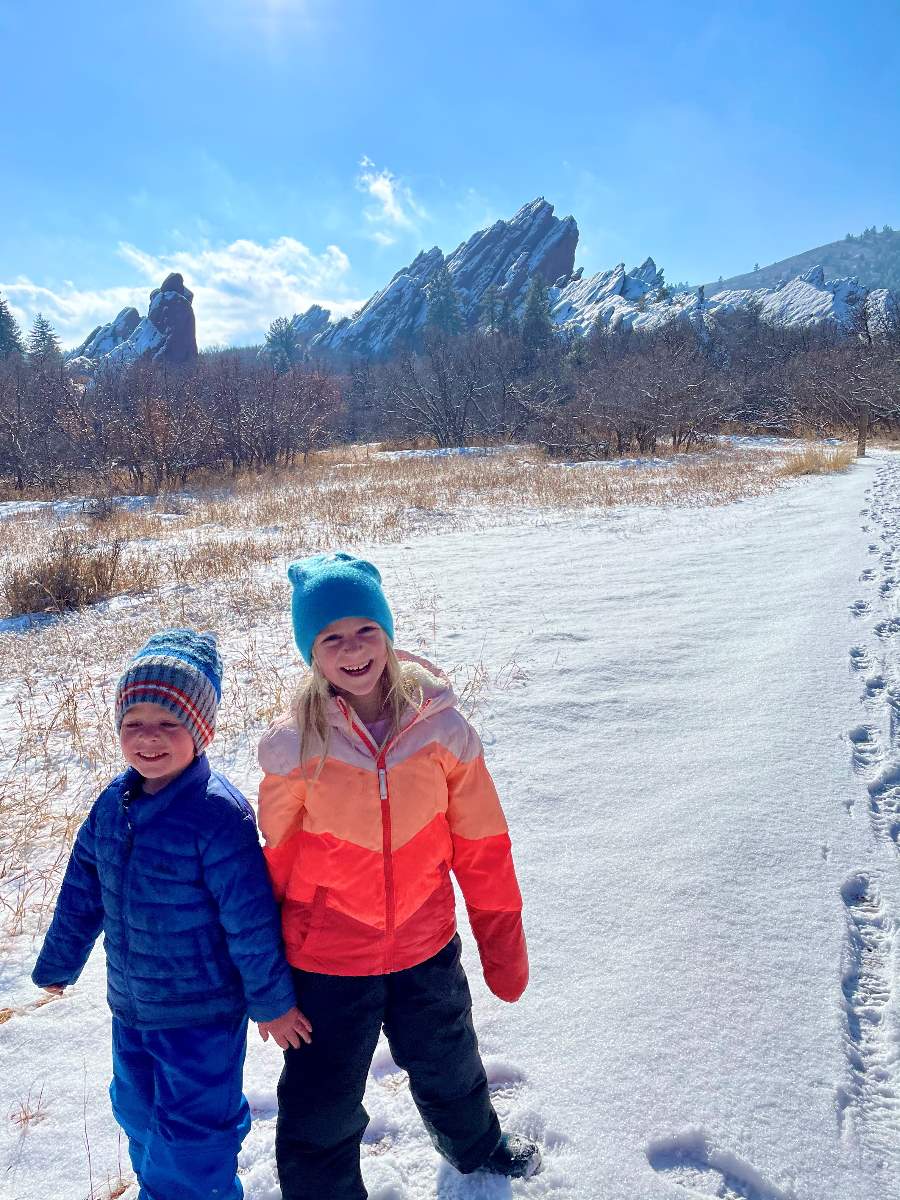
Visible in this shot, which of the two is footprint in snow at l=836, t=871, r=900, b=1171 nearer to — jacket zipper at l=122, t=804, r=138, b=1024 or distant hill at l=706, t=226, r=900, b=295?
jacket zipper at l=122, t=804, r=138, b=1024

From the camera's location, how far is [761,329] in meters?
47.5

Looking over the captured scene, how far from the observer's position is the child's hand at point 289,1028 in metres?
1.34

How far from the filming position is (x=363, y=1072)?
139 cm

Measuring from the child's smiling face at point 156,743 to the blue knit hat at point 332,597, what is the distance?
0.31 m

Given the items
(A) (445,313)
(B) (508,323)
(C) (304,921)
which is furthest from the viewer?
(A) (445,313)

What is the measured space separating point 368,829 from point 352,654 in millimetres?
378

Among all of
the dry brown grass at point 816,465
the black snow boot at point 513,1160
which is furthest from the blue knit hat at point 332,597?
the dry brown grass at point 816,465

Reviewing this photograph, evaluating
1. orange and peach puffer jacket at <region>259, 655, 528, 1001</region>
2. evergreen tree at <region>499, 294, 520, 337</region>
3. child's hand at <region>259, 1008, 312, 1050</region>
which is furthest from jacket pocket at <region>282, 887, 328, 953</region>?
evergreen tree at <region>499, 294, 520, 337</region>

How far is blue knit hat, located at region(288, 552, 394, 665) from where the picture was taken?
1.50 metres

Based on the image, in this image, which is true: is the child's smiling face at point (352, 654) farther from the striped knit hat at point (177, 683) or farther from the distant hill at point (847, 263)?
the distant hill at point (847, 263)

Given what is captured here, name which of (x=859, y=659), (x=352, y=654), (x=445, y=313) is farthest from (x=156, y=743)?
(x=445, y=313)

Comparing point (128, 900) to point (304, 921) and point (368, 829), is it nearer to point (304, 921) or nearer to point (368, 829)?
point (304, 921)

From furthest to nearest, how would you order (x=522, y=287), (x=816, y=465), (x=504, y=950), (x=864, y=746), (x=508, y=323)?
(x=522, y=287) → (x=508, y=323) → (x=816, y=465) → (x=864, y=746) → (x=504, y=950)

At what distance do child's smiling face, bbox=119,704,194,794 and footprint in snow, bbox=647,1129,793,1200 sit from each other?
4.48 ft
